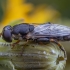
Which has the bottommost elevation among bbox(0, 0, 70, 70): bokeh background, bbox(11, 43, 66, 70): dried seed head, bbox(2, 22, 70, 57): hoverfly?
bbox(11, 43, 66, 70): dried seed head

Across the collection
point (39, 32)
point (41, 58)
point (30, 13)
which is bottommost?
point (41, 58)

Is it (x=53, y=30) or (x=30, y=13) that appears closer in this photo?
(x=53, y=30)

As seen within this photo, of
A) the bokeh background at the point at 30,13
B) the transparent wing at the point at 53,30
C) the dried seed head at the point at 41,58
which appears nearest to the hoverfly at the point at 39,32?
the transparent wing at the point at 53,30

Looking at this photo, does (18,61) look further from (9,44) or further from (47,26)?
(47,26)

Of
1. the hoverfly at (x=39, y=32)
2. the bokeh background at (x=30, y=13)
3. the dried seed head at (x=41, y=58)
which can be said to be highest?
the bokeh background at (x=30, y=13)

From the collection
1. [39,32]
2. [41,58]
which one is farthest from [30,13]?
[41,58]

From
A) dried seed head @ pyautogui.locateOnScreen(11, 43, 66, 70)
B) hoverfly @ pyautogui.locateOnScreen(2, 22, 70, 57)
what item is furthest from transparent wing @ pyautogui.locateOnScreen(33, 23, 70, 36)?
dried seed head @ pyautogui.locateOnScreen(11, 43, 66, 70)

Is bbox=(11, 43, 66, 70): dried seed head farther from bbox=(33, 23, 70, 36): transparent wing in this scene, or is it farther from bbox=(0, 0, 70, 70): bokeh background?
bbox=(0, 0, 70, 70): bokeh background

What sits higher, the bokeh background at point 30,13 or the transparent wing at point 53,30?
the bokeh background at point 30,13

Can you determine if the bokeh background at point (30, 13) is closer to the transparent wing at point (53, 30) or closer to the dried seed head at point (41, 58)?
the transparent wing at point (53, 30)

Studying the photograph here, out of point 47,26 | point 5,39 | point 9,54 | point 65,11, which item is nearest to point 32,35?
point 47,26

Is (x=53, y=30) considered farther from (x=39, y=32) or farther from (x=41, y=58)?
(x=41, y=58)
